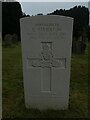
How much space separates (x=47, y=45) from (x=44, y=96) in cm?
95

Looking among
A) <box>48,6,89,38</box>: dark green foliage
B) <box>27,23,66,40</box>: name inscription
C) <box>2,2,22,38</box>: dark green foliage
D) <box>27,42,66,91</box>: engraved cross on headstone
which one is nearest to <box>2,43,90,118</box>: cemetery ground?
<box>27,42,66,91</box>: engraved cross on headstone

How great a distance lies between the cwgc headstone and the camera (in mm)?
5691

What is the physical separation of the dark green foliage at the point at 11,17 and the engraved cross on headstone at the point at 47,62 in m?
20.2

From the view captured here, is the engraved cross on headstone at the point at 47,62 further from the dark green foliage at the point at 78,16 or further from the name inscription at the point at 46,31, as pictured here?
the dark green foliage at the point at 78,16

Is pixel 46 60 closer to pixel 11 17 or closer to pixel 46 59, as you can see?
pixel 46 59

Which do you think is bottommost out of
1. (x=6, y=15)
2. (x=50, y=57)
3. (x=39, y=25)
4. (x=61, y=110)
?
(x=61, y=110)

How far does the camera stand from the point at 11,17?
86.3 ft

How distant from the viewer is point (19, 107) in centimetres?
609

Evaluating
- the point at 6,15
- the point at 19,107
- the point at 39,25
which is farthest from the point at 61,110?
the point at 6,15

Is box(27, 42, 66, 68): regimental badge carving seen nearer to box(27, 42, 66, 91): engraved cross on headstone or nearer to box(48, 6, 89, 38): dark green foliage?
box(27, 42, 66, 91): engraved cross on headstone

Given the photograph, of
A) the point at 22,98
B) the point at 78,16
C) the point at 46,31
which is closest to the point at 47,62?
the point at 46,31

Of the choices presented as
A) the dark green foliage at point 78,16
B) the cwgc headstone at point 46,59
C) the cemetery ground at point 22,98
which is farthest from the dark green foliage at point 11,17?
the cwgc headstone at point 46,59

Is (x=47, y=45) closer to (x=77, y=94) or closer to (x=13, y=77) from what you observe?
(x=77, y=94)

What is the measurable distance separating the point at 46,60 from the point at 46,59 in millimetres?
21
